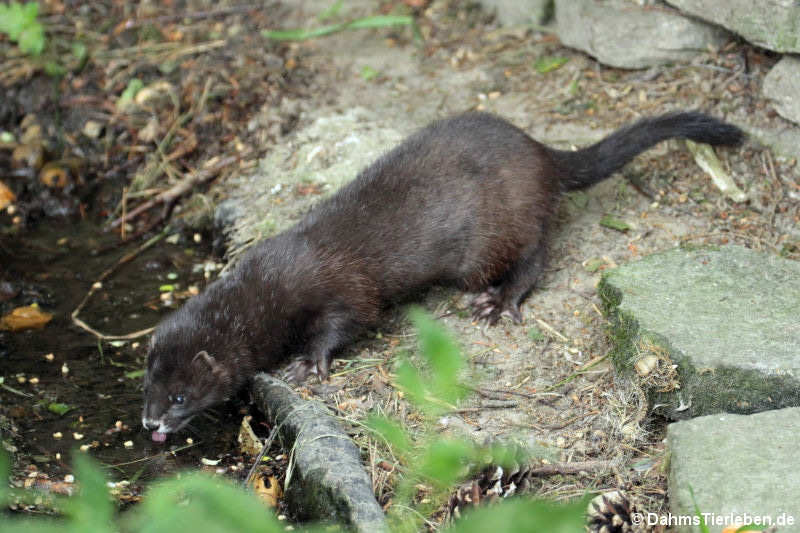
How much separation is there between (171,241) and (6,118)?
2413mm

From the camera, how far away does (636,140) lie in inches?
201

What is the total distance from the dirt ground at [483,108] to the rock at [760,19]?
0.48 metres

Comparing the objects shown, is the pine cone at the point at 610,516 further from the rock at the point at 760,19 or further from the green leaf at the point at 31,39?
the green leaf at the point at 31,39

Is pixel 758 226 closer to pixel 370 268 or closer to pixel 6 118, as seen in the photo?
pixel 370 268

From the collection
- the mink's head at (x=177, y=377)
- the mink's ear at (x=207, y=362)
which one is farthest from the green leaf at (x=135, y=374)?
the mink's ear at (x=207, y=362)

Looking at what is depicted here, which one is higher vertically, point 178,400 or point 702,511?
point 702,511

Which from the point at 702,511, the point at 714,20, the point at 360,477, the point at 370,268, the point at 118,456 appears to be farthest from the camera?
the point at 714,20

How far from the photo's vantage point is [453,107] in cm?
656

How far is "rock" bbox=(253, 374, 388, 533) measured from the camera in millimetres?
3416

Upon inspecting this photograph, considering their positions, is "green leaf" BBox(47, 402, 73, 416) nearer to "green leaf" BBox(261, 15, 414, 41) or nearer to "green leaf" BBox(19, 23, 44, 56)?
"green leaf" BBox(261, 15, 414, 41)

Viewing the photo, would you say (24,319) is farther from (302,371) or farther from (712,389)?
(712,389)

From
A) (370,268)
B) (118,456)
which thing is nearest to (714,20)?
(370,268)

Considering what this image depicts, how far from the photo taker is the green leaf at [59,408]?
4570 millimetres

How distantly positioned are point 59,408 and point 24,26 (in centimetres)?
435
